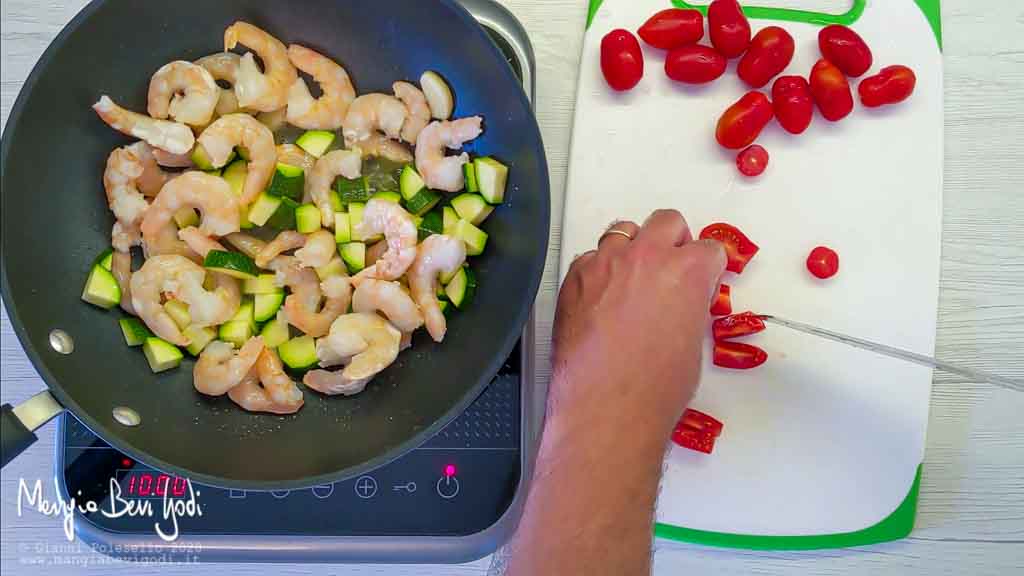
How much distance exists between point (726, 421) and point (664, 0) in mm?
605

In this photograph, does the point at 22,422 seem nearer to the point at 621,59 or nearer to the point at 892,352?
the point at 621,59

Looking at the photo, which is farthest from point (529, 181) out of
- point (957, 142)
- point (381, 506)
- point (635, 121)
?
point (957, 142)

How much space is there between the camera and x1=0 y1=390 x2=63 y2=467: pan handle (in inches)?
33.5

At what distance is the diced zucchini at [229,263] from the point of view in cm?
105

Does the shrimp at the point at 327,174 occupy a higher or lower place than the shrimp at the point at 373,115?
lower

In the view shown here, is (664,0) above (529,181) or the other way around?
above

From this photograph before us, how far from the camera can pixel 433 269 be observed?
3.43ft

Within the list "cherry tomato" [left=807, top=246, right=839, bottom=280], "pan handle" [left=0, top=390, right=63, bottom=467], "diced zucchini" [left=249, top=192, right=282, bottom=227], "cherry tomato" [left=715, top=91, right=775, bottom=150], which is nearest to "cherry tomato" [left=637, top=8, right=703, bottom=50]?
"cherry tomato" [left=715, top=91, right=775, bottom=150]

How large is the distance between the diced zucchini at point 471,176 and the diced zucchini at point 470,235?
0.14 feet

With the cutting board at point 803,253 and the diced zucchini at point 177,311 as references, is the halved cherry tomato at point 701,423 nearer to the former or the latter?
the cutting board at point 803,253

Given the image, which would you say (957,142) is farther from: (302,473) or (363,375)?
(302,473)

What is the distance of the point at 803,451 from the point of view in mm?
1137

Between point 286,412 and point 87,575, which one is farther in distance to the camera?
point 87,575

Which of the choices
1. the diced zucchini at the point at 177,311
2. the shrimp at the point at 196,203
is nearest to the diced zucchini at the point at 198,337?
the diced zucchini at the point at 177,311
